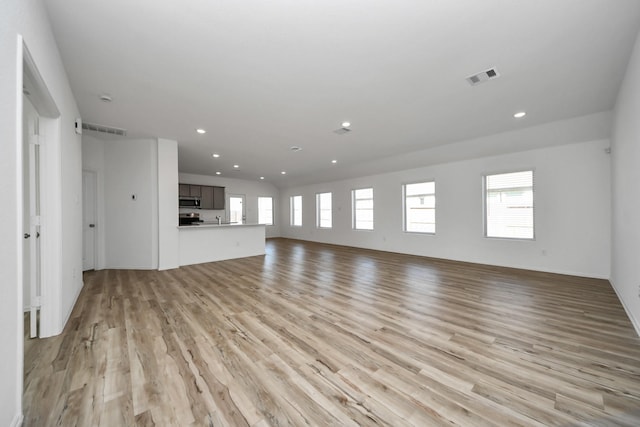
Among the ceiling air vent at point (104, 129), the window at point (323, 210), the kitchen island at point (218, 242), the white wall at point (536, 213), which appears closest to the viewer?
the ceiling air vent at point (104, 129)

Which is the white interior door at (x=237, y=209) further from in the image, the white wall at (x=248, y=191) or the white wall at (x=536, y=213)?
the white wall at (x=536, y=213)

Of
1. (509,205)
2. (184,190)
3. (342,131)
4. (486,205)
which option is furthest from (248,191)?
(509,205)

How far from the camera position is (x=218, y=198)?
9523 mm

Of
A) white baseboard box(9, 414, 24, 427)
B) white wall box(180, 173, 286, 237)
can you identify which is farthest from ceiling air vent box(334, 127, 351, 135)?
white wall box(180, 173, 286, 237)

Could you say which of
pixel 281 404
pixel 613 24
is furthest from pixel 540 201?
pixel 281 404

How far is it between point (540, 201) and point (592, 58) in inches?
128

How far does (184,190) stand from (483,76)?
8804mm

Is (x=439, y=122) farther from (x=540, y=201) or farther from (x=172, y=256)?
(x=172, y=256)

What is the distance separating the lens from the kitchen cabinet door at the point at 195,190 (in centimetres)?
868

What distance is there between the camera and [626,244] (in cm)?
292

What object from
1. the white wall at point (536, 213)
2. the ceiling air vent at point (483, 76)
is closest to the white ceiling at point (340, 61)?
the ceiling air vent at point (483, 76)

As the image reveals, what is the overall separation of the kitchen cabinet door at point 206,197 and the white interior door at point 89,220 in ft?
13.3

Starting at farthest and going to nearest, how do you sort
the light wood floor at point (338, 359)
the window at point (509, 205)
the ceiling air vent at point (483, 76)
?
the window at point (509, 205)
the ceiling air vent at point (483, 76)
the light wood floor at point (338, 359)

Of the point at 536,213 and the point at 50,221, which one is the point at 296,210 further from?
the point at 50,221
